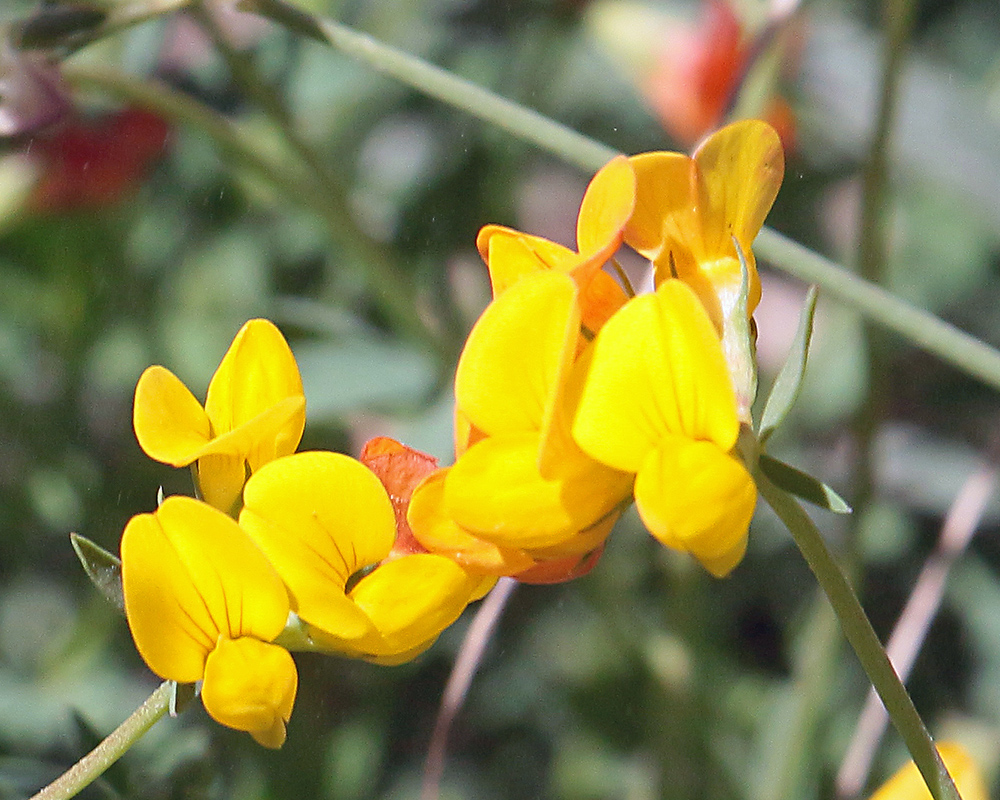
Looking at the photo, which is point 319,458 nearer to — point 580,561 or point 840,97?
point 580,561

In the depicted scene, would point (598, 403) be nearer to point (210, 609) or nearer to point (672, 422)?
point (672, 422)

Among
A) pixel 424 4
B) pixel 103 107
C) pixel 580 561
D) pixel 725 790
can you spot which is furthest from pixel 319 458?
pixel 424 4

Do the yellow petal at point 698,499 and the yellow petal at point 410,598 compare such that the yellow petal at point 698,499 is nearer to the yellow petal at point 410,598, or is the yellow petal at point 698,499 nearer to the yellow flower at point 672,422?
the yellow flower at point 672,422

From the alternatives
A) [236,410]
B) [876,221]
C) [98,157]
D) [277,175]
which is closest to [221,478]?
[236,410]

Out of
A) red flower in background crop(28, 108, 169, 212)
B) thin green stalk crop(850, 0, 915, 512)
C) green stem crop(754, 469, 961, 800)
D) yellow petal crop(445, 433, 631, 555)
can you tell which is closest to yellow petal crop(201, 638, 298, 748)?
yellow petal crop(445, 433, 631, 555)

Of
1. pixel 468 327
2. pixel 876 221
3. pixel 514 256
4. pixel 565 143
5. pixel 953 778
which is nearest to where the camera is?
pixel 514 256

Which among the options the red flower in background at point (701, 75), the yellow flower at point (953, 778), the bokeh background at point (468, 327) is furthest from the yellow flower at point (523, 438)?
the red flower in background at point (701, 75)
